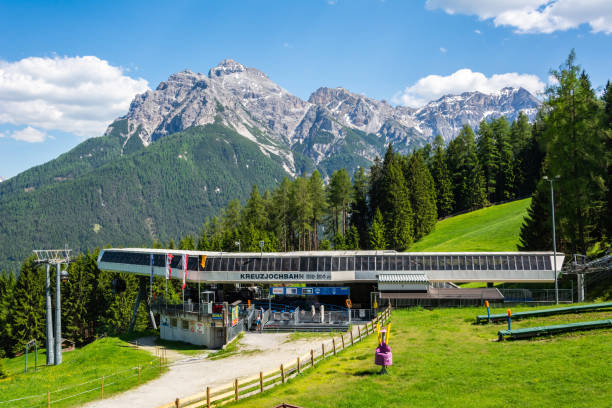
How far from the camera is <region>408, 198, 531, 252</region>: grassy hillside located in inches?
2800

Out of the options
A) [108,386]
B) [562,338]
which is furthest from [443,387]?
[108,386]

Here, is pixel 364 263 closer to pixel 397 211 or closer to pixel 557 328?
pixel 557 328

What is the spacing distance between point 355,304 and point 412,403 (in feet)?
120

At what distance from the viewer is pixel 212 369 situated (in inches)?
1328

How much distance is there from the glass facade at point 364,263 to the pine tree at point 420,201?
37747mm

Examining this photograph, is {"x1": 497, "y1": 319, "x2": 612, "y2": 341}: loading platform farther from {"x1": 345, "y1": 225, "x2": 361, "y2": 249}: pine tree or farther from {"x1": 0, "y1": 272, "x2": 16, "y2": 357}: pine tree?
{"x1": 0, "y1": 272, "x2": 16, "y2": 357}: pine tree

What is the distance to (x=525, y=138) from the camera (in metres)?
113

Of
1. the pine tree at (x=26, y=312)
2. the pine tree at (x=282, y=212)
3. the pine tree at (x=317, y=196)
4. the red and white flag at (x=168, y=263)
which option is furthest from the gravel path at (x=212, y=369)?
the pine tree at (x=282, y=212)

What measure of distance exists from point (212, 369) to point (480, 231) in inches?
2343

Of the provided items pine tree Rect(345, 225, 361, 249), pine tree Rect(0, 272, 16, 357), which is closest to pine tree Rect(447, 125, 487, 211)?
pine tree Rect(345, 225, 361, 249)

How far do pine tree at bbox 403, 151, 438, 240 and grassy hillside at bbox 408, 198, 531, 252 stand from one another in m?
1.95

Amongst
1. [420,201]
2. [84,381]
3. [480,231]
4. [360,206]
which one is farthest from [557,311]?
[360,206]

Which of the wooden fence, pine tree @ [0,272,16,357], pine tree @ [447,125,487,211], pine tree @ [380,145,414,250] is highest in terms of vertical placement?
pine tree @ [447,125,487,211]

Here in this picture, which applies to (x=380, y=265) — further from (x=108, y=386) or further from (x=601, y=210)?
(x=108, y=386)
